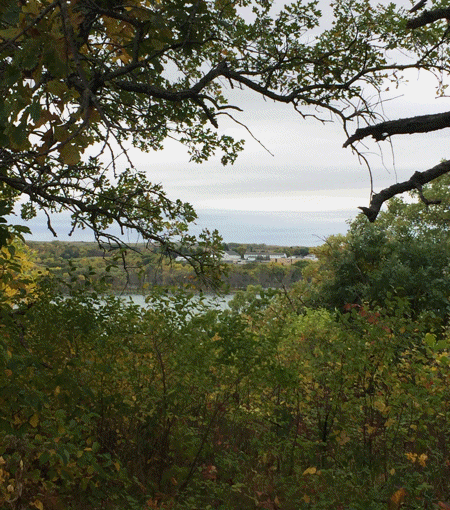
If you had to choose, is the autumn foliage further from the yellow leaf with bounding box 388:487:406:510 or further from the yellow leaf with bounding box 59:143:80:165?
the yellow leaf with bounding box 59:143:80:165

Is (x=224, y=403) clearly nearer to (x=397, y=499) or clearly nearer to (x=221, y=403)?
(x=221, y=403)

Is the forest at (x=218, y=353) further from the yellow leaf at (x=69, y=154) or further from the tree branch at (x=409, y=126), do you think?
the yellow leaf at (x=69, y=154)

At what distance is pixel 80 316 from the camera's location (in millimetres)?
5520

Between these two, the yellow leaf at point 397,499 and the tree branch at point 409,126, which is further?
the tree branch at point 409,126

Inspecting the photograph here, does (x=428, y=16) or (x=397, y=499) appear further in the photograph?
(x=428, y=16)

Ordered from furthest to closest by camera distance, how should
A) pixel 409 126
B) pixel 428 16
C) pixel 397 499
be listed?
pixel 409 126 < pixel 428 16 < pixel 397 499

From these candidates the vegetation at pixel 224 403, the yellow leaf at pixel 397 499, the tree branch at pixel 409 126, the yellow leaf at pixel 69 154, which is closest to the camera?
the yellow leaf at pixel 69 154

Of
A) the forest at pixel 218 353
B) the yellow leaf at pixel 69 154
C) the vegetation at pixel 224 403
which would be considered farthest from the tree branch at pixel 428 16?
the yellow leaf at pixel 69 154

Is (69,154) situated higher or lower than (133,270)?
higher

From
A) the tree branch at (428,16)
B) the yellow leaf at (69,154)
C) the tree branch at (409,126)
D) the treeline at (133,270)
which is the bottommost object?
the treeline at (133,270)

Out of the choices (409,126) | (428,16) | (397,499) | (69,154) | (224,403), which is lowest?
(397,499)

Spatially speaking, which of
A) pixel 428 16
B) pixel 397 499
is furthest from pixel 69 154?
pixel 428 16

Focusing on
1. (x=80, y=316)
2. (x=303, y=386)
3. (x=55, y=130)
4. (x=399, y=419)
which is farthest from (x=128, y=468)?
(x=55, y=130)

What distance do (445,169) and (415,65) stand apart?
1308mm
